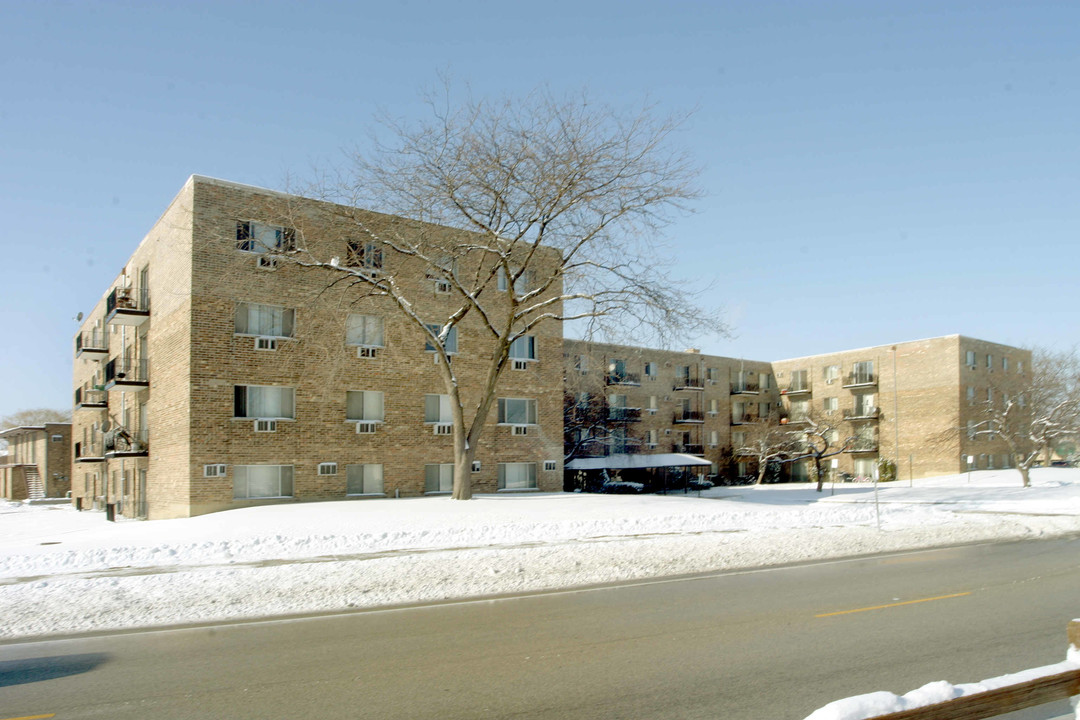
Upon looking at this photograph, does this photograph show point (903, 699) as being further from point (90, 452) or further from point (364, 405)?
point (90, 452)

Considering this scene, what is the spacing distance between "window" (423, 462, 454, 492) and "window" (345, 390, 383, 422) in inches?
109

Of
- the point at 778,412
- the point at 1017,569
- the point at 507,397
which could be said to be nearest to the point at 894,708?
the point at 1017,569

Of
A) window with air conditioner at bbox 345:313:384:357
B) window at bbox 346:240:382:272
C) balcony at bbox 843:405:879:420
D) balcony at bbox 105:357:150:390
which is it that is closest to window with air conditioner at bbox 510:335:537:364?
window with air conditioner at bbox 345:313:384:357

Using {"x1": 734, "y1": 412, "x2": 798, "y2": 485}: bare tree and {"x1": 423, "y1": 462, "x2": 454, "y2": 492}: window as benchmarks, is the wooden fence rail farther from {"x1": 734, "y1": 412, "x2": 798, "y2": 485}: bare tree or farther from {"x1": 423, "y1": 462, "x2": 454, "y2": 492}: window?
{"x1": 734, "y1": 412, "x2": 798, "y2": 485}: bare tree

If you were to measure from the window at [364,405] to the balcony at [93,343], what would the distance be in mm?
16577

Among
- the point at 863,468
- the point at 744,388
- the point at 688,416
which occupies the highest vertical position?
the point at 744,388

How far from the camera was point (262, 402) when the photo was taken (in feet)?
88.5

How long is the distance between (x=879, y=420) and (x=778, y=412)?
9.25 metres

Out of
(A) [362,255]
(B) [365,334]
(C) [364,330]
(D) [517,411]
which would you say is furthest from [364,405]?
(D) [517,411]

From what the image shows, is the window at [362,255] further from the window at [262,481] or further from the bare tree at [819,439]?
the bare tree at [819,439]

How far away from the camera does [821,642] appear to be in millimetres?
8586

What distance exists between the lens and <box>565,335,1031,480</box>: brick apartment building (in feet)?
181

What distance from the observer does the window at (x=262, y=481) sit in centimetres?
2641

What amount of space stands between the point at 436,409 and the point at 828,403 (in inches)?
1778
